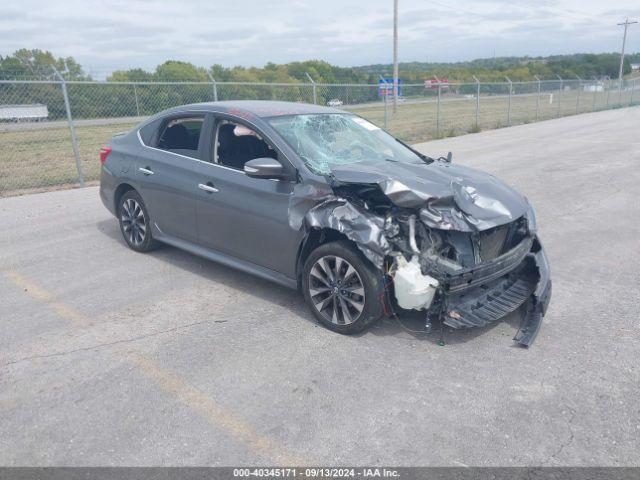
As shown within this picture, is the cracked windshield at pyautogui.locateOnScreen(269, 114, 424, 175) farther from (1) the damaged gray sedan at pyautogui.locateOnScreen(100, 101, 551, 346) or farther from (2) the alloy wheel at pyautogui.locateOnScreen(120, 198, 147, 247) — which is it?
(2) the alloy wheel at pyautogui.locateOnScreen(120, 198, 147, 247)

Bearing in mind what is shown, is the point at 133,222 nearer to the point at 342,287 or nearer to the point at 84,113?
the point at 342,287

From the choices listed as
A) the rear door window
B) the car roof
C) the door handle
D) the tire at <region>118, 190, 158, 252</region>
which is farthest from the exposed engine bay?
the tire at <region>118, 190, 158, 252</region>

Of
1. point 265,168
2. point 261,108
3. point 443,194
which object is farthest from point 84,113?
point 443,194

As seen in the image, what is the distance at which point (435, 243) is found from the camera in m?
3.87

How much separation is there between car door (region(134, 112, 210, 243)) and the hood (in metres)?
1.55

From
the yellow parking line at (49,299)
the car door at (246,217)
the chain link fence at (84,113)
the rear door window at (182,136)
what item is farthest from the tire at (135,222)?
the chain link fence at (84,113)

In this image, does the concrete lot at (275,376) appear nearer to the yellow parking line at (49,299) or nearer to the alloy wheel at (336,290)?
the yellow parking line at (49,299)

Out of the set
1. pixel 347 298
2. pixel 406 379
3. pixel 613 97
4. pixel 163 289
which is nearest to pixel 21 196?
pixel 163 289

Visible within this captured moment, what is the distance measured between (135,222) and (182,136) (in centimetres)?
120

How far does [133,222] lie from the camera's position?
6.03m

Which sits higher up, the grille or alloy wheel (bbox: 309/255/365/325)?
the grille

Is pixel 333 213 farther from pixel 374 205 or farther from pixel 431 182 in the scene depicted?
pixel 431 182

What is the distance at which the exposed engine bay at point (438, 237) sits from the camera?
377cm

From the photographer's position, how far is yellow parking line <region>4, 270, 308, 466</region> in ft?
9.43
